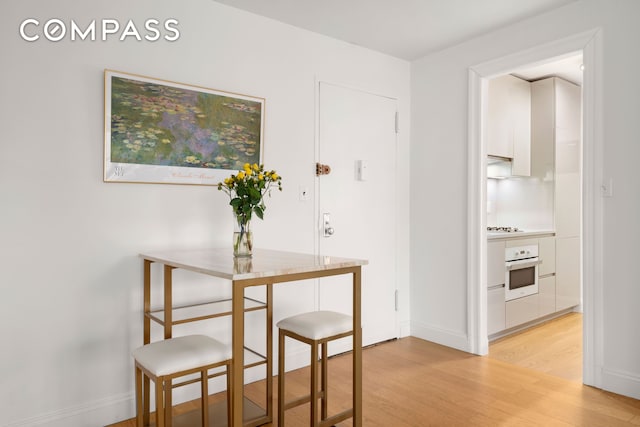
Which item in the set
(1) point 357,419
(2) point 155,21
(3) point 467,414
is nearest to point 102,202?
(2) point 155,21

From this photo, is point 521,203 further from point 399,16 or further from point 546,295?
point 399,16

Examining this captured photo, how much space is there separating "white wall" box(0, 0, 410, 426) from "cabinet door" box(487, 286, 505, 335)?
2283 mm

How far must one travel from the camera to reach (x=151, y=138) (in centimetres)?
245

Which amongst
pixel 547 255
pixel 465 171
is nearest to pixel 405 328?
pixel 465 171

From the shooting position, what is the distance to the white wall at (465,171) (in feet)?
8.50

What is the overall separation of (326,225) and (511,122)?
7.57 feet

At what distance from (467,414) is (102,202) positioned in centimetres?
233

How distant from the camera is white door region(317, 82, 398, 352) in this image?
10.9ft

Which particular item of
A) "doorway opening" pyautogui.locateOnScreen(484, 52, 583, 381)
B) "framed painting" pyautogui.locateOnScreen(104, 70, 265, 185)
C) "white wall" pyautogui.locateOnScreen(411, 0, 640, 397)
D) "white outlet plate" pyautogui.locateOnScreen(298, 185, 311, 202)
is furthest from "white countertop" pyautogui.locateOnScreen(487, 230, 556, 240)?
"framed painting" pyautogui.locateOnScreen(104, 70, 265, 185)

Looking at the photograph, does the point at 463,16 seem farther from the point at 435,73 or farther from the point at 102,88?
the point at 102,88

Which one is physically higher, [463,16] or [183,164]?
[463,16]

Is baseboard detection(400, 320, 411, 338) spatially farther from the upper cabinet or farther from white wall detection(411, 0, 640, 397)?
the upper cabinet

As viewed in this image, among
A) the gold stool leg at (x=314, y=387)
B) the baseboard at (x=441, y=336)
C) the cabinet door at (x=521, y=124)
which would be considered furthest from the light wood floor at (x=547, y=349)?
the gold stool leg at (x=314, y=387)

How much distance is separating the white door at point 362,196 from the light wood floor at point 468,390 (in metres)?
0.43
